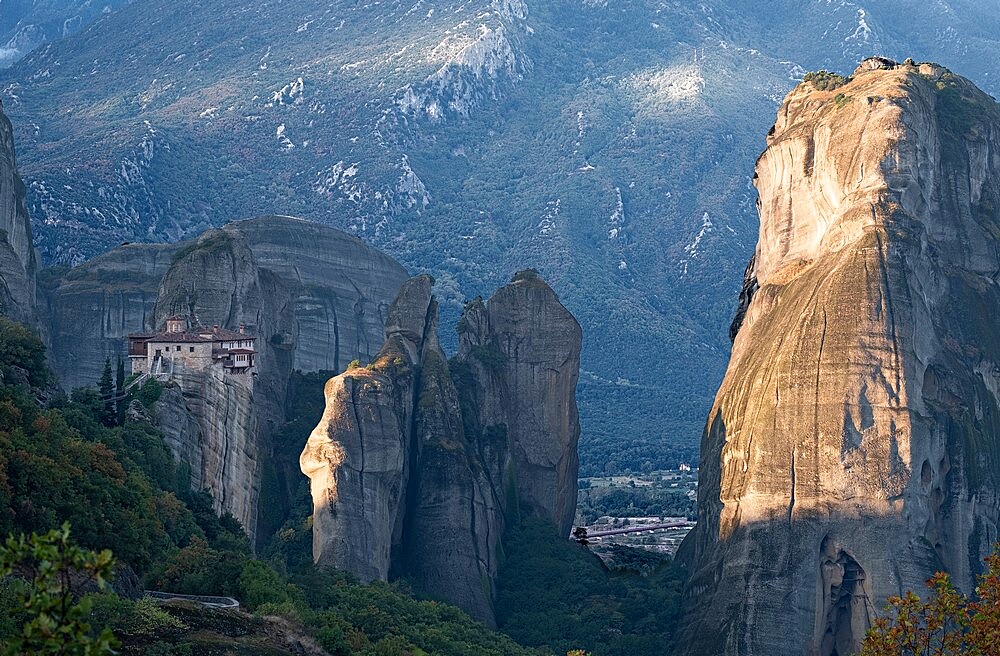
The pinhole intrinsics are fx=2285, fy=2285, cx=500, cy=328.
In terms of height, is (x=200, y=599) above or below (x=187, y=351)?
below

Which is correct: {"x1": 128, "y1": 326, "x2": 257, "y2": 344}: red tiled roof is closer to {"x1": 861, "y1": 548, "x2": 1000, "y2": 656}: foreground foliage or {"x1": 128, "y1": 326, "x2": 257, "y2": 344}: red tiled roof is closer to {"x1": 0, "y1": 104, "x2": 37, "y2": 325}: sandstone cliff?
{"x1": 0, "y1": 104, "x2": 37, "y2": 325}: sandstone cliff

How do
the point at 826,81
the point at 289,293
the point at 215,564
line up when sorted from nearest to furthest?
1. the point at 215,564
2. the point at 826,81
3. the point at 289,293

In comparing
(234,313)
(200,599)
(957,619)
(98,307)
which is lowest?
(200,599)

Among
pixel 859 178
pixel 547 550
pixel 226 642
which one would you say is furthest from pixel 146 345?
pixel 226 642

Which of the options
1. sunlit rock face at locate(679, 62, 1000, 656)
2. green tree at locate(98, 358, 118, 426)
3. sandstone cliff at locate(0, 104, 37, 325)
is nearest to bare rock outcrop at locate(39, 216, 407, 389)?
sandstone cliff at locate(0, 104, 37, 325)

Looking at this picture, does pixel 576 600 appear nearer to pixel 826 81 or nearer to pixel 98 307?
pixel 826 81

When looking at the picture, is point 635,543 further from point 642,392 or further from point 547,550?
point 642,392

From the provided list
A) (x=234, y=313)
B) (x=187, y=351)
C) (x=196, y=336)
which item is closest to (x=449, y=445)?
(x=234, y=313)
